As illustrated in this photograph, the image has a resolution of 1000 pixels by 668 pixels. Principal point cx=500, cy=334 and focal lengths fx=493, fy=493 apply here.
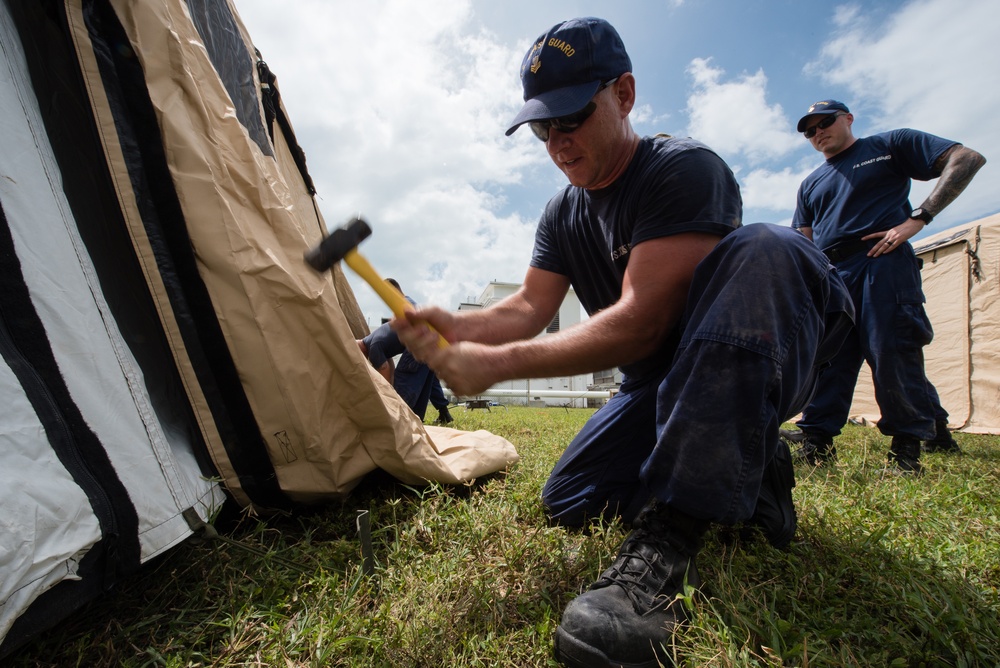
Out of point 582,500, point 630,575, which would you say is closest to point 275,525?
point 582,500

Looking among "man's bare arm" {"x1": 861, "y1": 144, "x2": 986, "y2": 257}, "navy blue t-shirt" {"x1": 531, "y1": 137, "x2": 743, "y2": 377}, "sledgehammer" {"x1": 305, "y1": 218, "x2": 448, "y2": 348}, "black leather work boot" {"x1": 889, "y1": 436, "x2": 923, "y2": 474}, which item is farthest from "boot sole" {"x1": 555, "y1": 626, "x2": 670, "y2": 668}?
"man's bare arm" {"x1": 861, "y1": 144, "x2": 986, "y2": 257}

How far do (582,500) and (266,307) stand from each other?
1.07m

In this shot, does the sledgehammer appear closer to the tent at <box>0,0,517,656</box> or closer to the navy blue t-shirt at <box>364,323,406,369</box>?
the tent at <box>0,0,517,656</box>

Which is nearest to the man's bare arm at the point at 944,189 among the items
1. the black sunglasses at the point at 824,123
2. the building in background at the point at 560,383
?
the black sunglasses at the point at 824,123

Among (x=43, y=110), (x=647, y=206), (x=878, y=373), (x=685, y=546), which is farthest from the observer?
(x=878, y=373)

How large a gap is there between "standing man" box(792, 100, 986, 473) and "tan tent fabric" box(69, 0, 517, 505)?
217 centimetres

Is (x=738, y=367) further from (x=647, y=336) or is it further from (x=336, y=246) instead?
(x=336, y=246)

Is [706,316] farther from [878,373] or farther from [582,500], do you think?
[878,373]

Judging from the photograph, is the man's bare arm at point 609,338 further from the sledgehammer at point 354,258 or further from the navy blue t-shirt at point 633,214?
the sledgehammer at point 354,258

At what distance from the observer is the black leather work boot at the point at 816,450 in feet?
8.03

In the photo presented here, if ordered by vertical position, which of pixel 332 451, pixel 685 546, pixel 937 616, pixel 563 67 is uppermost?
pixel 563 67

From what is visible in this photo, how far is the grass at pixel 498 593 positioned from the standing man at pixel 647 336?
0.37 feet

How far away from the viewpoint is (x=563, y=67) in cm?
146

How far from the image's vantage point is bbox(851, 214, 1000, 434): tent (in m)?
4.67
